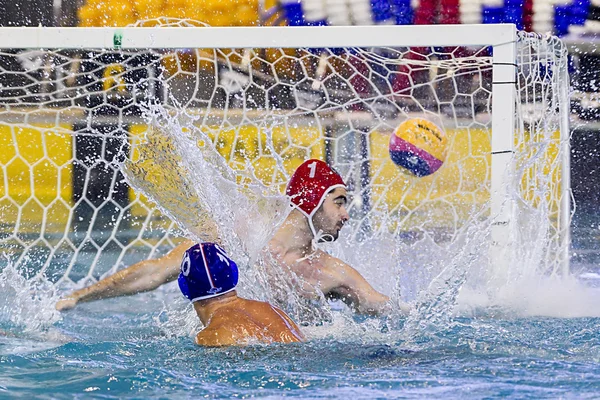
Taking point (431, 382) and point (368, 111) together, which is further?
point (368, 111)

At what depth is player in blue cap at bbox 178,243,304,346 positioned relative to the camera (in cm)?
325

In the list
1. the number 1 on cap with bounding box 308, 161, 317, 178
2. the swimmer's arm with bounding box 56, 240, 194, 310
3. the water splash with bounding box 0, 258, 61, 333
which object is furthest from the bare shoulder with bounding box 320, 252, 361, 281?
the water splash with bounding box 0, 258, 61, 333

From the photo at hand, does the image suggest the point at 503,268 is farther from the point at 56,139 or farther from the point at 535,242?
the point at 56,139

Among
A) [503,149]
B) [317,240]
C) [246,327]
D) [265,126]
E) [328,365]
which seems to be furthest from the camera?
[503,149]

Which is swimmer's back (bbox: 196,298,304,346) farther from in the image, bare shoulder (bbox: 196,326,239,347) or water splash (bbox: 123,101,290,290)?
water splash (bbox: 123,101,290,290)

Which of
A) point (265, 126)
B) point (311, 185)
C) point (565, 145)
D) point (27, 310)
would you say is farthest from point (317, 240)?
point (565, 145)

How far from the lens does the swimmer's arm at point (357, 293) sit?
161 inches

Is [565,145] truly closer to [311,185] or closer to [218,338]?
[311,185]

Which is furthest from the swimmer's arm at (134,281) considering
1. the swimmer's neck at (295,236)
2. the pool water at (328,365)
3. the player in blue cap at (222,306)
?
the player in blue cap at (222,306)

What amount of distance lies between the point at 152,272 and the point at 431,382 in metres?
1.84

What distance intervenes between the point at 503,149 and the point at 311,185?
3.88ft

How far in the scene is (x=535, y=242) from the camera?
16.2 feet

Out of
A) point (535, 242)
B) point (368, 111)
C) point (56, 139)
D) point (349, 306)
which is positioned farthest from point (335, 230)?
point (56, 139)

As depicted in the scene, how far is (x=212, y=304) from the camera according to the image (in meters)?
3.37
